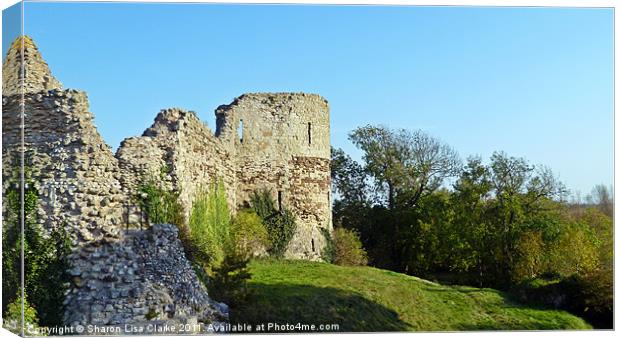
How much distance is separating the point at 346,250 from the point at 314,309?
27.0ft

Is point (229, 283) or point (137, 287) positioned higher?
point (137, 287)

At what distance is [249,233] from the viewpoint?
1569 cm

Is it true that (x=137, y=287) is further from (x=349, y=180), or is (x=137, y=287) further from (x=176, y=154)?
(x=349, y=180)

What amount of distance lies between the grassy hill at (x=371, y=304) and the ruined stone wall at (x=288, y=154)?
5.94ft

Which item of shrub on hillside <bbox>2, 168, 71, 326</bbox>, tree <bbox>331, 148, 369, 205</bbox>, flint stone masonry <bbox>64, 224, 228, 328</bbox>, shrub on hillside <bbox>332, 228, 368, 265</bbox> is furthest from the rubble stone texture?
tree <bbox>331, 148, 369, 205</bbox>

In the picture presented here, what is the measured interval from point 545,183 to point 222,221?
1030cm

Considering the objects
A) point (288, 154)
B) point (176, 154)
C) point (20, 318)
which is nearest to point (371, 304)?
point (176, 154)

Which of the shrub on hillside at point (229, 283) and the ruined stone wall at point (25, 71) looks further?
the shrub on hillside at point (229, 283)

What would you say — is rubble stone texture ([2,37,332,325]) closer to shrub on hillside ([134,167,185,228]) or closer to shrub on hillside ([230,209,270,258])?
shrub on hillside ([134,167,185,228])

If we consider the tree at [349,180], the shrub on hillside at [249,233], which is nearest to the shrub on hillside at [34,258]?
the shrub on hillside at [249,233]

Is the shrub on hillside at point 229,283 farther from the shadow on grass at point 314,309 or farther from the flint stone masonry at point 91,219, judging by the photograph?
the flint stone masonry at point 91,219

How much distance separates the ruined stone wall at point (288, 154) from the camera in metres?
17.1

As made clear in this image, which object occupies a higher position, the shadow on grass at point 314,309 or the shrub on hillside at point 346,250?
the shrub on hillside at point 346,250

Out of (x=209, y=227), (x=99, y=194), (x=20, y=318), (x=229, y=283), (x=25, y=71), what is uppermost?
(x=25, y=71)
